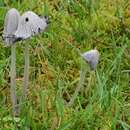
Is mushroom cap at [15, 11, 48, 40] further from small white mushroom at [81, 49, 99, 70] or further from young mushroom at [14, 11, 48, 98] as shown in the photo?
small white mushroom at [81, 49, 99, 70]

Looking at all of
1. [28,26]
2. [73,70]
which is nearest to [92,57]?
[28,26]

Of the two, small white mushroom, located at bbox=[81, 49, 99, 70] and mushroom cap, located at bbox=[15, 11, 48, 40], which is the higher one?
mushroom cap, located at bbox=[15, 11, 48, 40]

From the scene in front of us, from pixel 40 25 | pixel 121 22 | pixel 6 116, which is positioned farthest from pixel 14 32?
pixel 121 22

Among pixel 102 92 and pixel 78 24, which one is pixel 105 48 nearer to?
pixel 78 24

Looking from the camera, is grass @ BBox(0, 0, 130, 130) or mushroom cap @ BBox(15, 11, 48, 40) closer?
mushroom cap @ BBox(15, 11, 48, 40)

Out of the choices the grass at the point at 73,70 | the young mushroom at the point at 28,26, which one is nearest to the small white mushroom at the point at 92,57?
the grass at the point at 73,70

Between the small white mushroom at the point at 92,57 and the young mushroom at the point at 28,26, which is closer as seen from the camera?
the young mushroom at the point at 28,26

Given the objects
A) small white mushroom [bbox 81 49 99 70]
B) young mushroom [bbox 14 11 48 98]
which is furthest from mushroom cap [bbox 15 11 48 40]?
small white mushroom [bbox 81 49 99 70]

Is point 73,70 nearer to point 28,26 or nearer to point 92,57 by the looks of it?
point 92,57

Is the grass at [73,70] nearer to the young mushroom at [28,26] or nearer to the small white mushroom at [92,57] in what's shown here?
the small white mushroom at [92,57]
